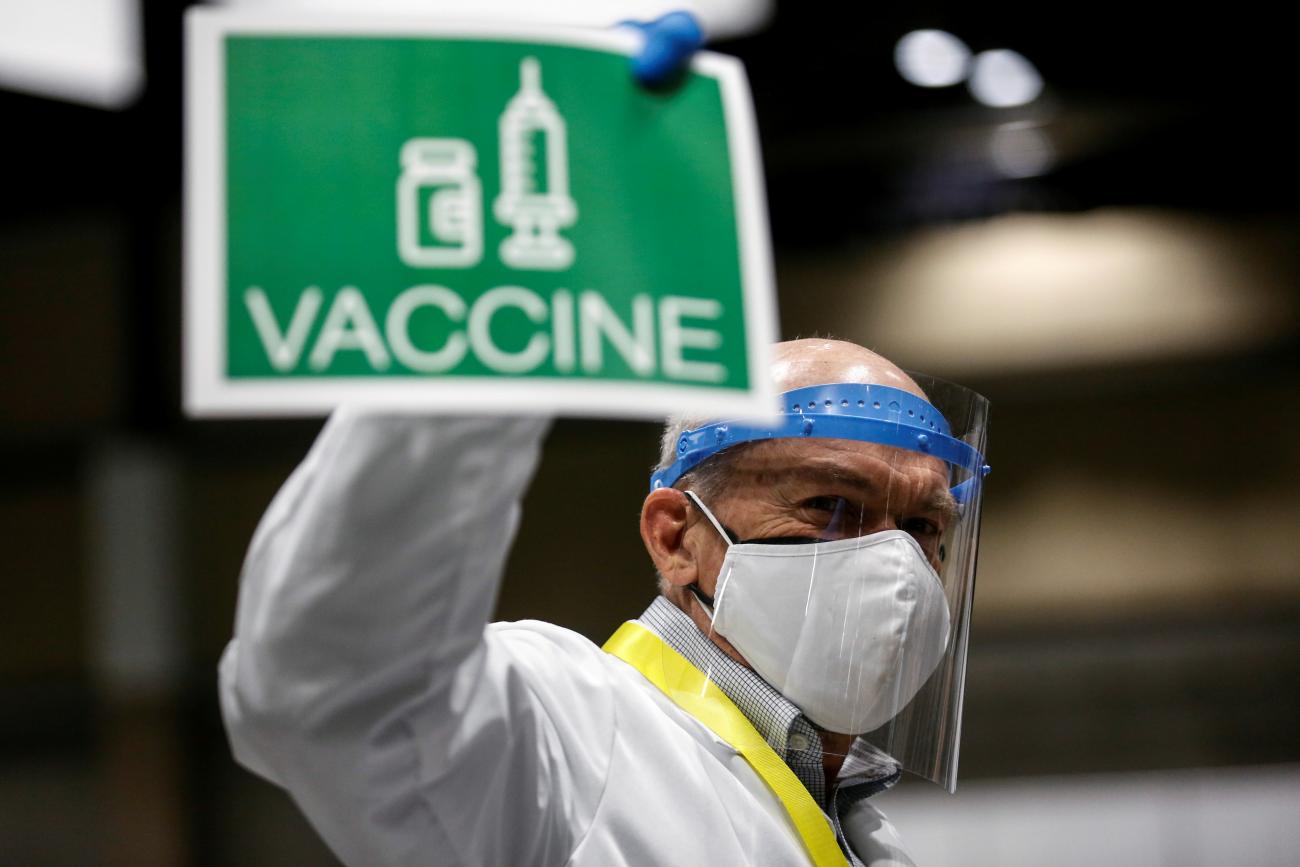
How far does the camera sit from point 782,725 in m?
1.49

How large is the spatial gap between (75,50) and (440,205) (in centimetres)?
441

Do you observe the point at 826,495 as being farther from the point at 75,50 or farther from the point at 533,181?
the point at 75,50

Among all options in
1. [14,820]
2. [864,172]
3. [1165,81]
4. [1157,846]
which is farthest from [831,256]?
[14,820]

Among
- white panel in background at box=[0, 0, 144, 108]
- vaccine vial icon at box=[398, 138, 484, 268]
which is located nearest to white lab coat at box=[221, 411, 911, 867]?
vaccine vial icon at box=[398, 138, 484, 268]

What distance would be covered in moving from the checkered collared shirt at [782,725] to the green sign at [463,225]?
0.67 m

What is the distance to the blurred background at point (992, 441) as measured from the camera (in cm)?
582

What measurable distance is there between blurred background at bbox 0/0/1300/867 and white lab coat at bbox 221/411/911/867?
448 centimetres

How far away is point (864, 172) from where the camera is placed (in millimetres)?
5969

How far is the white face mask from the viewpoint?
59.5 inches

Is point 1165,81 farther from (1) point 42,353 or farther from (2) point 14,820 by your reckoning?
(2) point 14,820

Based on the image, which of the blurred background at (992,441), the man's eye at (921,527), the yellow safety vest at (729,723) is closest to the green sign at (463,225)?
the yellow safety vest at (729,723)

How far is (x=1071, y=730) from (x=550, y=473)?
2.49 m

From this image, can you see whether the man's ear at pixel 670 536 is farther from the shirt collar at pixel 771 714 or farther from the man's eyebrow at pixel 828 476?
the man's eyebrow at pixel 828 476

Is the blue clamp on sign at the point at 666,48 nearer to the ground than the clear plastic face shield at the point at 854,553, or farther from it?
farther from it
